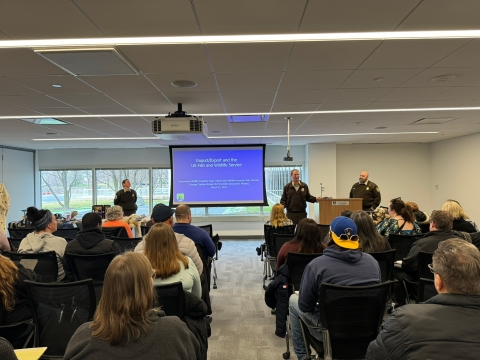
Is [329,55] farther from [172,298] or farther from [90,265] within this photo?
[90,265]

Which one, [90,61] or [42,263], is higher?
[90,61]

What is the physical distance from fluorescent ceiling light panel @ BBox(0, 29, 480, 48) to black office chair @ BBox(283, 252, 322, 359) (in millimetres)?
1777

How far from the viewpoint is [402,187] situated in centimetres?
999

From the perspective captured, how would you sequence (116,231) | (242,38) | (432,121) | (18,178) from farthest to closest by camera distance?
1. (18,178)
2. (432,121)
3. (116,231)
4. (242,38)

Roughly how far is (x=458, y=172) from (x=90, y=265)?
9.52 m

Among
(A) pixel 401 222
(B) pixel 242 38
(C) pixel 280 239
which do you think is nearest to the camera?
(B) pixel 242 38

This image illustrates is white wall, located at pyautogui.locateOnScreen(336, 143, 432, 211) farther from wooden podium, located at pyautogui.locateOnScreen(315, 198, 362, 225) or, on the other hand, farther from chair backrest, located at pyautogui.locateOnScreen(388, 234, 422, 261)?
chair backrest, located at pyautogui.locateOnScreen(388, 234, 422, 261)

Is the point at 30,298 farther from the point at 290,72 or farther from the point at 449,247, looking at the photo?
the point at 290,72

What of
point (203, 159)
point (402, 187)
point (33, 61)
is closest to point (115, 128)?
point (203, 159)

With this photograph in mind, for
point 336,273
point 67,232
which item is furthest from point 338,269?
point 67,232

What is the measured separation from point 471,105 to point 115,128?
21.0 feet

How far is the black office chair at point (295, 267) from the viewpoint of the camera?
2.64 metres

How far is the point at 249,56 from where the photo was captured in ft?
9.11

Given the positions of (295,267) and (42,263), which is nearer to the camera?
(295,267)
